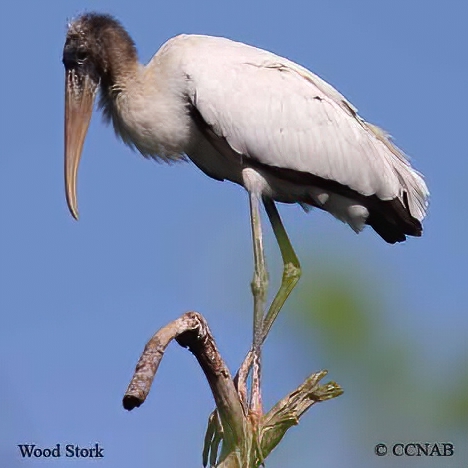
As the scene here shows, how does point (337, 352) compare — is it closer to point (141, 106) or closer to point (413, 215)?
point (413, 215)

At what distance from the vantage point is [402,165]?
10.3 metres

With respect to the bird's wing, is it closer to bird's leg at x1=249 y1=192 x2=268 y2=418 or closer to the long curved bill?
bird's leg at x1=249 y1=192 x2=268 y2=418

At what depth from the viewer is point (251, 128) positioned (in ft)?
31.8

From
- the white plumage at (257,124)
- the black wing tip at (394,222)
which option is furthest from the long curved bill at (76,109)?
the black wing tip at (394,222)

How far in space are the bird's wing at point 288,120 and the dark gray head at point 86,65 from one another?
59cm

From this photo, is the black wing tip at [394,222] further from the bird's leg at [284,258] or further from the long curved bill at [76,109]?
the long curved bill at [76,109]

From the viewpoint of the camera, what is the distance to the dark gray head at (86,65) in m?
10.1

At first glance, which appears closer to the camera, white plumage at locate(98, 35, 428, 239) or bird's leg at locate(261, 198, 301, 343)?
white plumage at locate(98, 35, 428, 239)

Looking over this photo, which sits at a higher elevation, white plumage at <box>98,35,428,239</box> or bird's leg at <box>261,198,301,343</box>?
white plumage at <box>98,35,428,239</box>

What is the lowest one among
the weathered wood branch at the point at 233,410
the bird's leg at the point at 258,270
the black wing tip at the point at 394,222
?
the weathered wood branch at the point at 233,410

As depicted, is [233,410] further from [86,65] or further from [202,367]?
[86,65]

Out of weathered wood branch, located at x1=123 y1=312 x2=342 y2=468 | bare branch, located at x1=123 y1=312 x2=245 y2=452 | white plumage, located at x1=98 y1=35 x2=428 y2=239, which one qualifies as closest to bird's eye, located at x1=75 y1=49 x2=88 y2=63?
white plumage, located at x1=98 y1=35 x2=428 y2=239

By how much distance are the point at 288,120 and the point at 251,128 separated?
1.07ft

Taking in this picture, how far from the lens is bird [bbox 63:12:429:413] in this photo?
969cm
